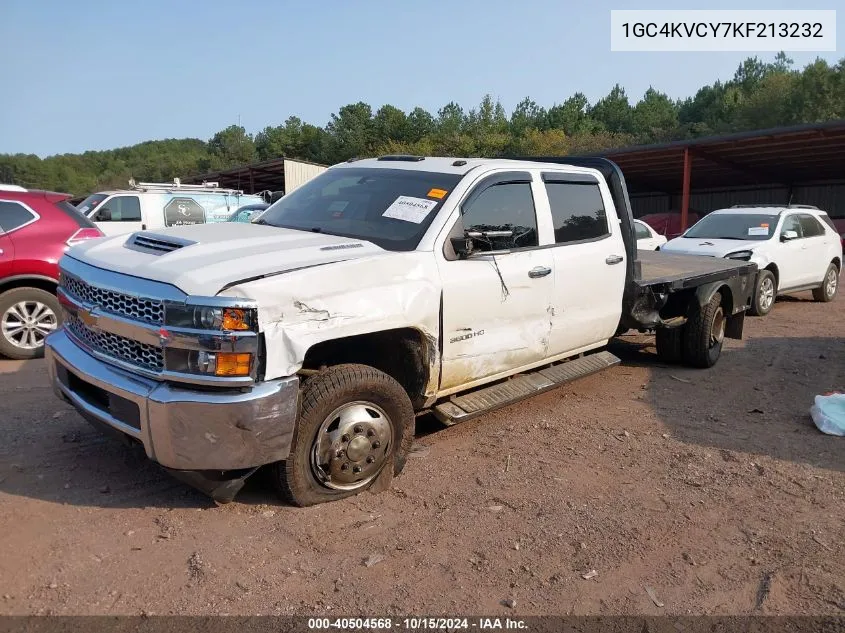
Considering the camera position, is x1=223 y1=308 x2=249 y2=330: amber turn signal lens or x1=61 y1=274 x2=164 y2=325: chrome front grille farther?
x1=61 y1=274 x2=164 y2=325: chrome front grille

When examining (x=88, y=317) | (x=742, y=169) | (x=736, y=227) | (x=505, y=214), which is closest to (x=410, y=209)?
(x=505, y=214)

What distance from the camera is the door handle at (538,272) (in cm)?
455

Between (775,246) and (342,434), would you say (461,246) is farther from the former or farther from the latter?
(775,246)

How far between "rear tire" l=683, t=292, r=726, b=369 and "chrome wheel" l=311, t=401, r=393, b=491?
13.6 feet

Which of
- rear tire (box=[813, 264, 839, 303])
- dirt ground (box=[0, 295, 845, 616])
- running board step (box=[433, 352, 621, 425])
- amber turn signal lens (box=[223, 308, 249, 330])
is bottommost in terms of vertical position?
rear tire (box=[813, 264, 839, 303])

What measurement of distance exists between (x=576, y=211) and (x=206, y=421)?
334 centimetres

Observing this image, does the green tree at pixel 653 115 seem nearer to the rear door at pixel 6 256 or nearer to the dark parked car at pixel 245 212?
the dark parked car at pixel 245 212

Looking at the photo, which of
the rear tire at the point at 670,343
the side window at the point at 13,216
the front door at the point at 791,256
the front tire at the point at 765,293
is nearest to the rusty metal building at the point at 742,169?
the front door at the point at 791,256

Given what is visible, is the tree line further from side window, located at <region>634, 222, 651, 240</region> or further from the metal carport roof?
side window, located at <region>634, 222, 651, 240</region>

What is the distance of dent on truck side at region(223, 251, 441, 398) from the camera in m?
3.10

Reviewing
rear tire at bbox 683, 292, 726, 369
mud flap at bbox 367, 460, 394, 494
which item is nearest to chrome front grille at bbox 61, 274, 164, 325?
mud flap at bbox 367, 460, 394, 494

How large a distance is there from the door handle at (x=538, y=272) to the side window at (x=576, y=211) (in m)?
0.33

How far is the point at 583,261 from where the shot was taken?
506cm

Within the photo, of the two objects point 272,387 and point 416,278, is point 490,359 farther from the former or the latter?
point 272,387
